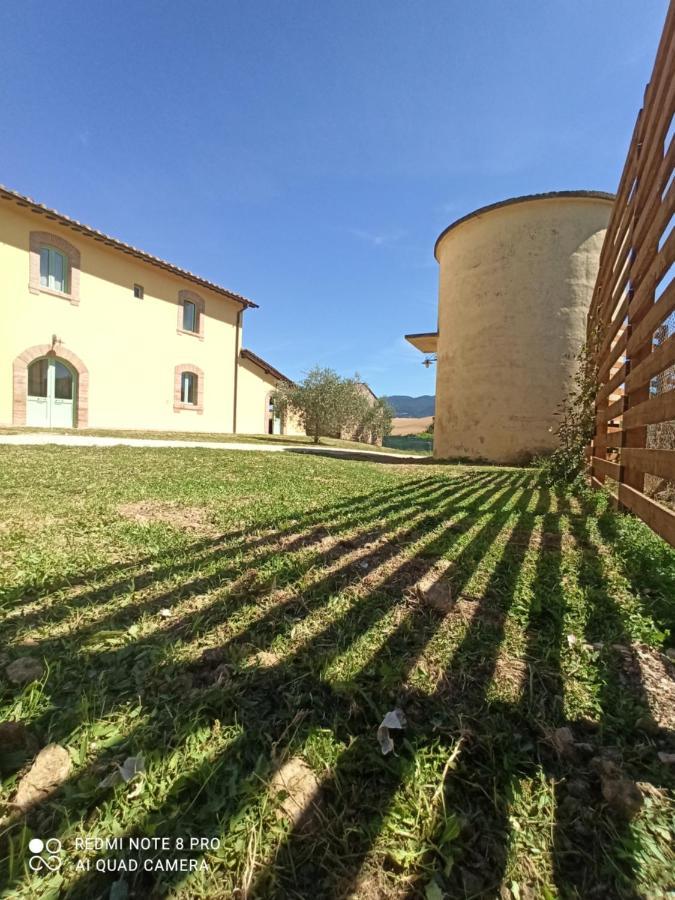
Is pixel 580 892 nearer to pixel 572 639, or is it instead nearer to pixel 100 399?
pixel 572 639

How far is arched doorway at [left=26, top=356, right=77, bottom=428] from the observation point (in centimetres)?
1297

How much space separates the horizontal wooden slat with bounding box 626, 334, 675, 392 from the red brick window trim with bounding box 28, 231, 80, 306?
51.3ft

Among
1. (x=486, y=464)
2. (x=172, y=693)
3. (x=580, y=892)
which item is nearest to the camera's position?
(x=580, y=892)

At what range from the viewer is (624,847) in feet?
2.69

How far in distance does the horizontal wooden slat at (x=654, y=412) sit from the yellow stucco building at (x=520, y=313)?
6.91m

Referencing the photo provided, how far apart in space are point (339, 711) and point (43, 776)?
720 millimetres

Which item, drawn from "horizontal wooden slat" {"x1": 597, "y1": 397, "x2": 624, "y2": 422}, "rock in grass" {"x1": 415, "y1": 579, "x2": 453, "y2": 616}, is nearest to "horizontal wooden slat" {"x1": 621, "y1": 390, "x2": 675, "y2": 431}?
"horizontal wooden slat" {"x1": 597, "y1": 397, "x2": 624, "y2": 422}

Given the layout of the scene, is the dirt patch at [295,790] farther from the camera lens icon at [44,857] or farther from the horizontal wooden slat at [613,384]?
the horizontal wooden slat at [613,384]

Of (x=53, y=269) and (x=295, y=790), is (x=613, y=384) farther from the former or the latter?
(x=53, y=269)

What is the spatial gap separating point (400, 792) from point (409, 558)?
1.32 meters

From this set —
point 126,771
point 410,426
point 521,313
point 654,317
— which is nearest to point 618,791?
point 126,771

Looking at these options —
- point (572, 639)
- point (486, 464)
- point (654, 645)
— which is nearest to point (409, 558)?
point (572, 639)

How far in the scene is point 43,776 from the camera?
94 cm

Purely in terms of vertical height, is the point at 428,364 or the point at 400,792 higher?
the point at 428,364
